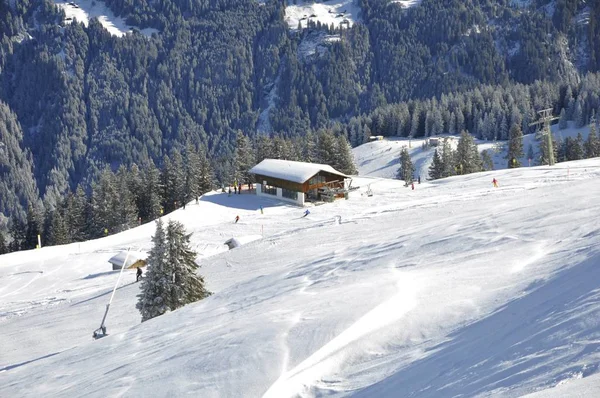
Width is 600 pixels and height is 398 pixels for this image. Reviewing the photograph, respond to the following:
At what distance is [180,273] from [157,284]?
1.06 meters

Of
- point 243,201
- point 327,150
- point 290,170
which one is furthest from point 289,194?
point 327,150

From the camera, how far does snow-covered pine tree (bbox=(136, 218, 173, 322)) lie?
28.2 meters

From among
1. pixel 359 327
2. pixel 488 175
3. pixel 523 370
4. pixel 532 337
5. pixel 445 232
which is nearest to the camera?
pixel 523 370

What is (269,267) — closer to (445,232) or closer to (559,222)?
(445,232)

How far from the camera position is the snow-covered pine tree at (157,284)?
2823cm

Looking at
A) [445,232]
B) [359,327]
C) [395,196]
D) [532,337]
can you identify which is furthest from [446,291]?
[395,196]

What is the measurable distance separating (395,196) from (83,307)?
104ft

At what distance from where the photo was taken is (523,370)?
30.5ft

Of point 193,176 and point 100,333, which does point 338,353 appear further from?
point 193,176

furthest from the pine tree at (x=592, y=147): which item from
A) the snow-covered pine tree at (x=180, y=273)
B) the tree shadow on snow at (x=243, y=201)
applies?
the snow-covered pine tree at (x=180, y=273)

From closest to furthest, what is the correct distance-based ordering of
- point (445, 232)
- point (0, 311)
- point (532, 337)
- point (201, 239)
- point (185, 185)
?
point (532, 337) < point (445, 232) < point (0, 311) < point (201, 239) < point (185, 185)

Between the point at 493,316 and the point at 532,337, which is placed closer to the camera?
the point at 532,337

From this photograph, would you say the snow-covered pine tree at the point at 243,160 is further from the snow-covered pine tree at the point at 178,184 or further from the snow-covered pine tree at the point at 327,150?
the snow-covered pine tree at the point at 327,150

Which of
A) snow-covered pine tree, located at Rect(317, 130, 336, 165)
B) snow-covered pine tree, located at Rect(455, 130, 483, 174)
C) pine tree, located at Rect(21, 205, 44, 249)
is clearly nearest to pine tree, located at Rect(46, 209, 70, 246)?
pine tree, located at Rect(21, 205, 44, 249)
